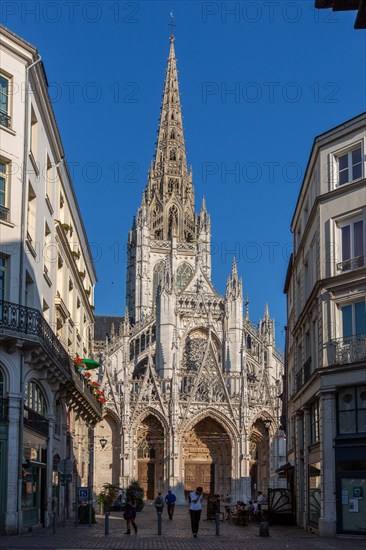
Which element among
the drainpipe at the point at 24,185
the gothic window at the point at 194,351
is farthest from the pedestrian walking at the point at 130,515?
the gothic window at the point at 194,351

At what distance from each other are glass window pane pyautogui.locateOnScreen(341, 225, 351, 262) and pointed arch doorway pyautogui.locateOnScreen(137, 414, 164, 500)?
46.5 meters

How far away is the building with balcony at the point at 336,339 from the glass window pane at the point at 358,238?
3cm

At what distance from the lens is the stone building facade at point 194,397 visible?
6862cm

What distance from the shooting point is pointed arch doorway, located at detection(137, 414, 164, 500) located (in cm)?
6975

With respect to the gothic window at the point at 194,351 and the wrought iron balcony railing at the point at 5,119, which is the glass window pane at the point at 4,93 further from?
the gothic window at the point at 194,351

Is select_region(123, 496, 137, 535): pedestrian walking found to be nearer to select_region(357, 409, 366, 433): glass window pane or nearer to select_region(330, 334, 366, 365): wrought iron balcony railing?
select_region(357, 409, 366, 433): glass window pane

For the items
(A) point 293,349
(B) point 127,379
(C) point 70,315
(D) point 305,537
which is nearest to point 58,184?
(C) point 70,315

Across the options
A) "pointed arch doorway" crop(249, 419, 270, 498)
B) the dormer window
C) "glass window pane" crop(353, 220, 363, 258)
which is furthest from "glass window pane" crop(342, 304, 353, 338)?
"pointed arch doorway" crop(249, 419, 270, 498)

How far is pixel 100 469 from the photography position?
68.6 m

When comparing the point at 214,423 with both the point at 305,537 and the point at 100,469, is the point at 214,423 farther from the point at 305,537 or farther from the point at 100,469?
the point at 305,537

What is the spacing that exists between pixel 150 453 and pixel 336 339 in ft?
159

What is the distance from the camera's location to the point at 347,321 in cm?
2477

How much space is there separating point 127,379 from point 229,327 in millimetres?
14514

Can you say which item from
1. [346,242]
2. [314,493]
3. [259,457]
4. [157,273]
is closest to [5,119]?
[346,242]
